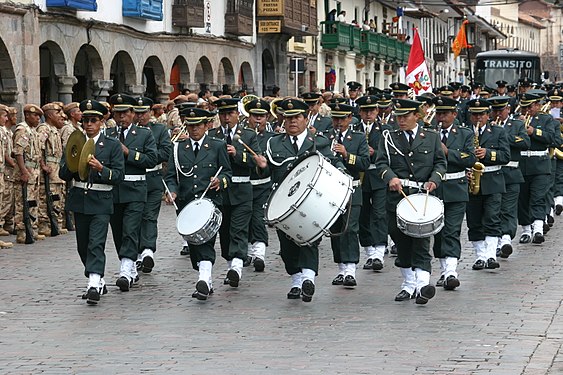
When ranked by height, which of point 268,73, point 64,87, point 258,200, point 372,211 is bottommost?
point 372,211

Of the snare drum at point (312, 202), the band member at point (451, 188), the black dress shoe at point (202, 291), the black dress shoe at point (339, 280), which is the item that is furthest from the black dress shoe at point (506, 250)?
→ the black dress shoe at point (202, 291)

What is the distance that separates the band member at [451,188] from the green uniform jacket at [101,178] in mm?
3192

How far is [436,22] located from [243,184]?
240 feet

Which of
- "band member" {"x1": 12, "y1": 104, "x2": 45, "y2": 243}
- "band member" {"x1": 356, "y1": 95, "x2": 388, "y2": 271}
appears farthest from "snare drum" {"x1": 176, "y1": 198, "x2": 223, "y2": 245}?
"band member" {"x1": 12, "y1": 104, "x2": 45, "y2": 243}

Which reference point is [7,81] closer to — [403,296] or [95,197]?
[95,197]

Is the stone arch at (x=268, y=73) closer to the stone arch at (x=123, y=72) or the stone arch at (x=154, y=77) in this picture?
the stone arch at (x=154, y=77)

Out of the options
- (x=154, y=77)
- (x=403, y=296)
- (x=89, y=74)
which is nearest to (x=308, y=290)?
(x=403, y=296)

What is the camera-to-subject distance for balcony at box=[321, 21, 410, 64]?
55094mm

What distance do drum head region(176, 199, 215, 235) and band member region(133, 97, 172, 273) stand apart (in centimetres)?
209

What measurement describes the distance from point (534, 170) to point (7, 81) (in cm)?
1165

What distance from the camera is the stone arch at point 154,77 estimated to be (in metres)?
36.7

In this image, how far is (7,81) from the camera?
2636cm

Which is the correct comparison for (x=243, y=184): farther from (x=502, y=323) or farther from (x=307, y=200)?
(x=502, y=323)

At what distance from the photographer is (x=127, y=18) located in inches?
1316
